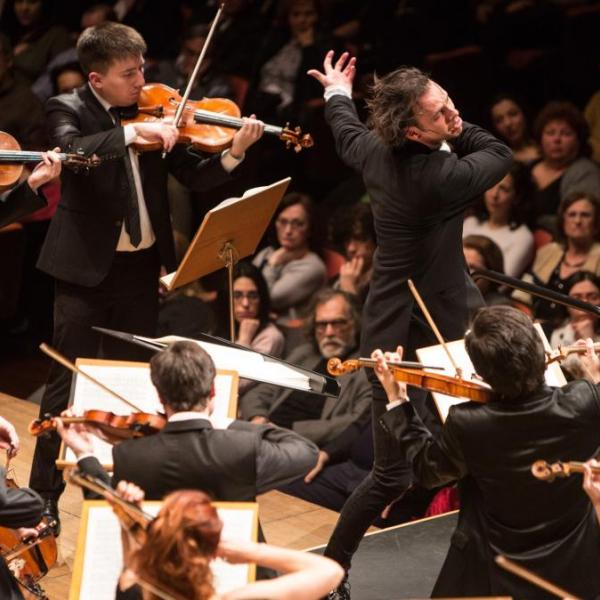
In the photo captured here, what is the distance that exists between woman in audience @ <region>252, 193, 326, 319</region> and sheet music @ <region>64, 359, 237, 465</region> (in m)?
2.61

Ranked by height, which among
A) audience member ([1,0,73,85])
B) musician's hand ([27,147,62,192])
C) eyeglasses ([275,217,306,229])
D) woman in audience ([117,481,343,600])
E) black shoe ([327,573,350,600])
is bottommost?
black shoe ([327,573,350,600])

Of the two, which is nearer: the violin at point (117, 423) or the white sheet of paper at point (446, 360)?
the violin at point (117, 423)

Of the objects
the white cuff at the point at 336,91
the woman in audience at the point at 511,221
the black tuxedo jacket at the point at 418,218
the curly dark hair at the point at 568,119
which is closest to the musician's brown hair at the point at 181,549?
the black tuxedo jacket at the point at 418,218

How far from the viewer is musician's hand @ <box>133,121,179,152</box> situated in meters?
3.97

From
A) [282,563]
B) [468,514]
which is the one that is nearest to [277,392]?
[468,514]

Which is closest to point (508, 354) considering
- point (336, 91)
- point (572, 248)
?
point (336, 91)

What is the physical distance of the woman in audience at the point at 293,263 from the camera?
19.5 ft

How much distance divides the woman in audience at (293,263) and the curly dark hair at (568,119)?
121cm

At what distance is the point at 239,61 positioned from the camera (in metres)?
7.18

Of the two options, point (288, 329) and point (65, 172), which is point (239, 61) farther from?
point (65, 172)

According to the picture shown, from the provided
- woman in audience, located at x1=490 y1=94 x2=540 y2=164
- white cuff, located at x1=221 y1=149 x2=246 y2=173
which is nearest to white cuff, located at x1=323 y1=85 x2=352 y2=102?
white cuff, located at x1=221 y1=149 x2=246 y2=173

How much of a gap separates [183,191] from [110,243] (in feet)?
8.40

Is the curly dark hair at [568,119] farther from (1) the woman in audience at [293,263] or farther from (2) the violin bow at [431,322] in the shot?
(2) the violin bow at [431,322]

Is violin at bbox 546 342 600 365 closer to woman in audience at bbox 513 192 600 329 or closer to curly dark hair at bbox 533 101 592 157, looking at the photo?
woman in audience at bbox 513 192 600 329
